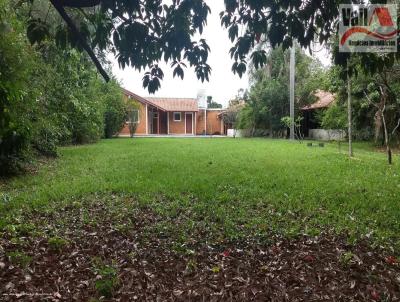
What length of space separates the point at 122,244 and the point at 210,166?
5.86m

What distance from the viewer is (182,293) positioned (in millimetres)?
3293

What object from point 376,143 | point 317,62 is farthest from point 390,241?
point 317,62

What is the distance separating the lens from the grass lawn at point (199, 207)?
4.46 meters

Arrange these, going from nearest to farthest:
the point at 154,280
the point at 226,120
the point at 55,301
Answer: the point at 55,301, the point at 154,280, the point at 226,120

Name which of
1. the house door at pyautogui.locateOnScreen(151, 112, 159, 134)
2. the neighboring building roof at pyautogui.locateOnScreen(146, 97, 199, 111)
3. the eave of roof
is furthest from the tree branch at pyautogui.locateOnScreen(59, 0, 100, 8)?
the house door at pyautogui.locateOnScreen(151, 112, 159, 134)

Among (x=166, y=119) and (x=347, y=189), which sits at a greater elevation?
(x=166, y=119)

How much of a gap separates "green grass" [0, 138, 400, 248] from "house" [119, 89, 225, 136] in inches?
1024

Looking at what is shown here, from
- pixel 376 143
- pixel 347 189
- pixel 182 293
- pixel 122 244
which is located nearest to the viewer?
pixel 182 293

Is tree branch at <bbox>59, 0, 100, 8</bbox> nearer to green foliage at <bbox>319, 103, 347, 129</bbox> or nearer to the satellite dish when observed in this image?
green foliage at <bbox>319, 103, 347, 129</bbox>

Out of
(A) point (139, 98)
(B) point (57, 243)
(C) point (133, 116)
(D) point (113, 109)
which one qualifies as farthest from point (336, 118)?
(A) point (139, 98)

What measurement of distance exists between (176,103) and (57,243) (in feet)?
116

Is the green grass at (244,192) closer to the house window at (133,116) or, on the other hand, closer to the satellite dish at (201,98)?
the house window at (133,116)

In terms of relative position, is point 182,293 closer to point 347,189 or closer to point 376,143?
point 347,189

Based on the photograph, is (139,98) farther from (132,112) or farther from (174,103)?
(132,112)
